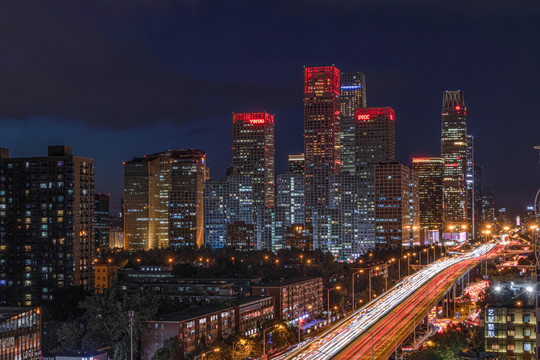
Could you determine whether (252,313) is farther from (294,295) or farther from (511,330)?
(511,330)

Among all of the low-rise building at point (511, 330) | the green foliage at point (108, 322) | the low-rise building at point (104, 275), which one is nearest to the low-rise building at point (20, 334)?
the green foliage at point (108, 322)

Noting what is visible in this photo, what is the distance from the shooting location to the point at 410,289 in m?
104

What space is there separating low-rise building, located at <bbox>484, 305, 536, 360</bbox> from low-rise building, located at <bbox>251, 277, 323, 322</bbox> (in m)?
39.0

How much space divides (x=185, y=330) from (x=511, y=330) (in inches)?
1334

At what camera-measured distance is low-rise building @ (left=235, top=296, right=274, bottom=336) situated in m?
93.9

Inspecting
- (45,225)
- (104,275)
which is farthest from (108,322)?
(104,275)

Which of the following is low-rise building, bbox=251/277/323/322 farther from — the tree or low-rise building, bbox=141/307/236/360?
the tree

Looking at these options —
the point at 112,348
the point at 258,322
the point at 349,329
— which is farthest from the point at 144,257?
the point at 349,329

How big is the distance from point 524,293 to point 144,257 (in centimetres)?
10354

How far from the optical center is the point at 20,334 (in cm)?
7362

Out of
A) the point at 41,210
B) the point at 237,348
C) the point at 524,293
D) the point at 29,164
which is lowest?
the point at 237,348

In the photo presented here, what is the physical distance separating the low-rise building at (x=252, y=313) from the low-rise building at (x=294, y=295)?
300 cm

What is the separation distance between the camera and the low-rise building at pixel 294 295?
10956 cm

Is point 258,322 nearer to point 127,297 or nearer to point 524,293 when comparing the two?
point 127,297
